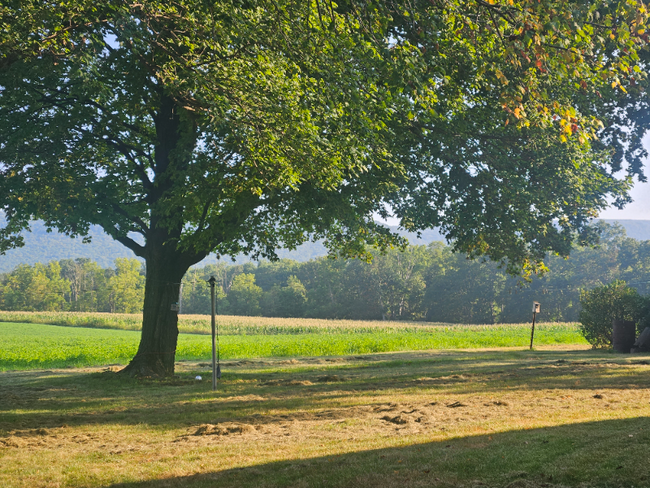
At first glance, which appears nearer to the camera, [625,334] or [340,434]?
[340,434]

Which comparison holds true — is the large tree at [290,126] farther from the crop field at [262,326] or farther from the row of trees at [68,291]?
the row of trees at [68,291]

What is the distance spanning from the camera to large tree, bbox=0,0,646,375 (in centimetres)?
940

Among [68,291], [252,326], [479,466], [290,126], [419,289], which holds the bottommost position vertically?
[252,326]

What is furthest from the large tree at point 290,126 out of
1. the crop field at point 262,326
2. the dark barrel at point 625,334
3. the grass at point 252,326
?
the grass at point 252,326

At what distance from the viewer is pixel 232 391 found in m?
13.6

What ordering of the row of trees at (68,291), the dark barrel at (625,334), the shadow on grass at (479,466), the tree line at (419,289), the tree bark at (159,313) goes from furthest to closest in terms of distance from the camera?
the row of trees at (68,291)
the tree line at (419,289)
the dark barrel at (625,334)
the tree bark at (159,313)
the shadow on grass at (479,466)

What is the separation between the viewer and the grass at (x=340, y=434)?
206 inches

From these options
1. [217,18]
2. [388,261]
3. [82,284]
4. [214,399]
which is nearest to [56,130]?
[217,18]

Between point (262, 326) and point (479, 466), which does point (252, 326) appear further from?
point (479, 466)

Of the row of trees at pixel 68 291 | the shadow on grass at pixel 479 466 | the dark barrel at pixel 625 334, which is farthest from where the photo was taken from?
the row of trees at pixel 68 291

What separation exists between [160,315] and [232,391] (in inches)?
170

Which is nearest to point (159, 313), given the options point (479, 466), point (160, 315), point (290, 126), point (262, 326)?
point (160, 315)

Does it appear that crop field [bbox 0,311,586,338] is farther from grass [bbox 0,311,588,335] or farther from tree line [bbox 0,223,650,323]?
tree line [bbox 0,223,650,323]

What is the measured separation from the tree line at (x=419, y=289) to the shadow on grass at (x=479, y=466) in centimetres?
8783
